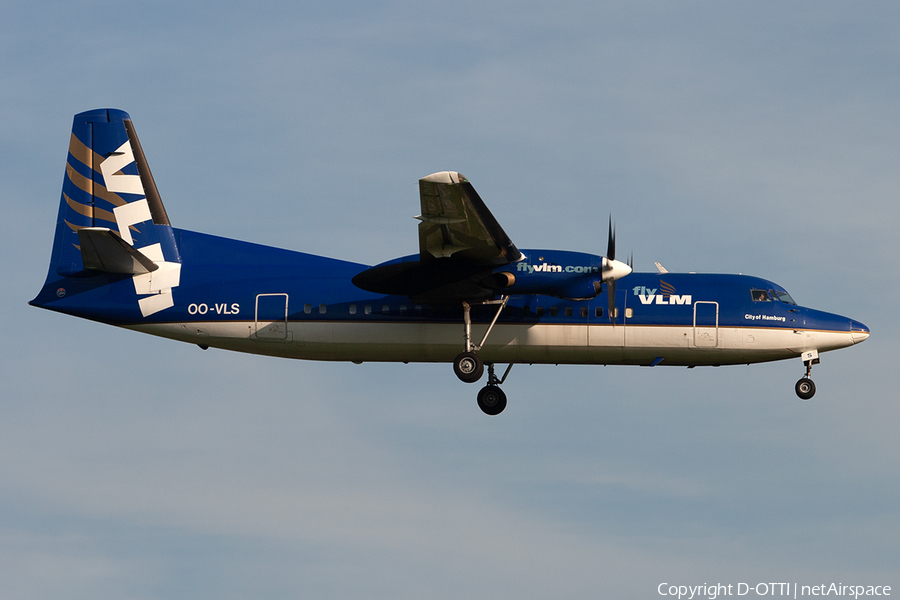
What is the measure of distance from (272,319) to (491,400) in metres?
5.71

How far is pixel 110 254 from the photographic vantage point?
26.1m

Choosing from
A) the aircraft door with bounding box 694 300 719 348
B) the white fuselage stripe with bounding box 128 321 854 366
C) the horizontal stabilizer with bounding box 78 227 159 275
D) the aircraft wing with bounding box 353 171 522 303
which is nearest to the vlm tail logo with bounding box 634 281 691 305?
the aircraft door with bounding box 694 300 719 348

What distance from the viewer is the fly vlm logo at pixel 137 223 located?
26.6m

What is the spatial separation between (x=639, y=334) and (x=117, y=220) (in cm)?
1333

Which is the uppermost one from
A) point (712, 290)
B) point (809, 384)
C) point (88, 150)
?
point (88, 150)

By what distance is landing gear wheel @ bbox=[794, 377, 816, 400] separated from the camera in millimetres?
26531

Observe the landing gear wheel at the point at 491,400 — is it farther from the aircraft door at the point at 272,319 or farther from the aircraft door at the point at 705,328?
the aircraft door at the point at 272,319

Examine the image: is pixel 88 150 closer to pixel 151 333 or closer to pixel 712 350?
pixel 151 333

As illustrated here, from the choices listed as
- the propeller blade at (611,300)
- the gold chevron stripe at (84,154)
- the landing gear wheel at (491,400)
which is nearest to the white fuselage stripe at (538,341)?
the propeller blade at (611,300)

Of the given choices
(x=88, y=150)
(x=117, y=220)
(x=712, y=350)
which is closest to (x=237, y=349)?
(x=117, y=220)

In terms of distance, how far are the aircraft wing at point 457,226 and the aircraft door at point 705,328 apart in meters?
4.91

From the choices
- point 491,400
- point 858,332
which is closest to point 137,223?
point 491,400

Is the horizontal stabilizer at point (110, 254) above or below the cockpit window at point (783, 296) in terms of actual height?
above

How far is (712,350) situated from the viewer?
26109 mm
